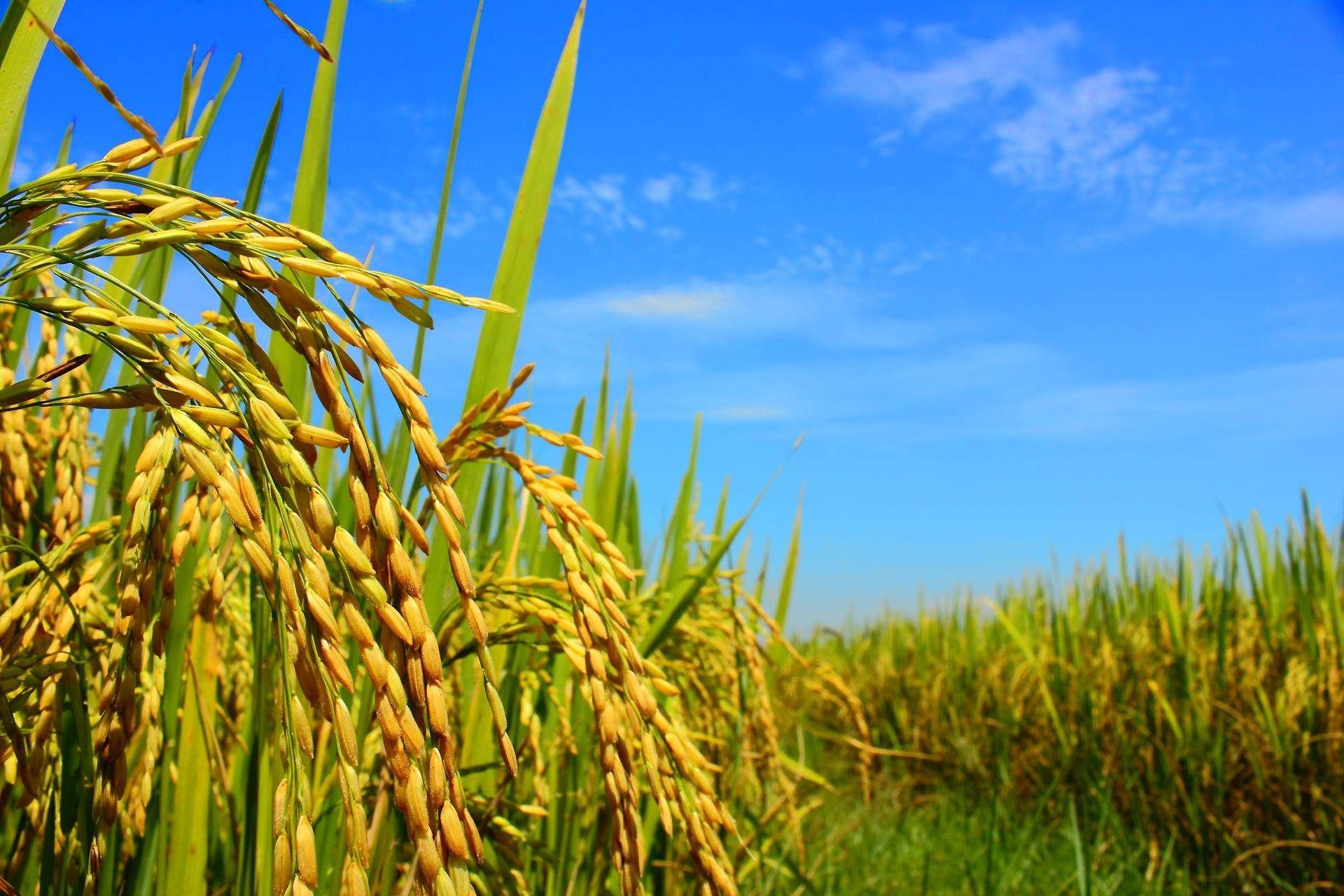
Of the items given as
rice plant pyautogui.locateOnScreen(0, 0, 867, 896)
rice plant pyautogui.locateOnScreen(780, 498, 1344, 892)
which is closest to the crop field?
rice plant pyautogui.locateOnScreen(0, 0, 867, 896)

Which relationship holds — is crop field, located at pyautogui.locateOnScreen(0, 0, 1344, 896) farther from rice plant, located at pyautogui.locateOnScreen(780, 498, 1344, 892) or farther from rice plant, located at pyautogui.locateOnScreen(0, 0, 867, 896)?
rice plant, located at pyautogui.locateOnScreen(780, 498, 1344, 892)

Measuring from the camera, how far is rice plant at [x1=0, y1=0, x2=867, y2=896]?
0.69 meters

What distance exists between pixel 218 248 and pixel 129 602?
301mm

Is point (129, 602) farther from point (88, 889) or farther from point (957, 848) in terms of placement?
point (957, 848)

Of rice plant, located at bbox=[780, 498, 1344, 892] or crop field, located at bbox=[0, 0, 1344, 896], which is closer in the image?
crop field, located at bbox=[0, 0, 1344, 896]

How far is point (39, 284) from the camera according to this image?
1.70 metres

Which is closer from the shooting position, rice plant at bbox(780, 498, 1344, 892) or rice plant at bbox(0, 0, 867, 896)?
rice plant at bbox(0, 0, 867, 896)

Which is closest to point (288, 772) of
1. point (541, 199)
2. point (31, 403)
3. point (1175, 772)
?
point (31, 403)

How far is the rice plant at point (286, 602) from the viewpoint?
69cm

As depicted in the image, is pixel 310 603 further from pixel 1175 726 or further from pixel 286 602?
pixel 1175 726

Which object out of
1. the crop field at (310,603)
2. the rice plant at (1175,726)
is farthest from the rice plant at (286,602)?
the rice plant at (1175,726)

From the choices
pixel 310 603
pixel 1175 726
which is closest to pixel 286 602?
pixel 310 603

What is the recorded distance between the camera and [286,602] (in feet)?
2.14

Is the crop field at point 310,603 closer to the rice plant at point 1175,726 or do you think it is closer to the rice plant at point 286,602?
the rice plant at point 286,602
